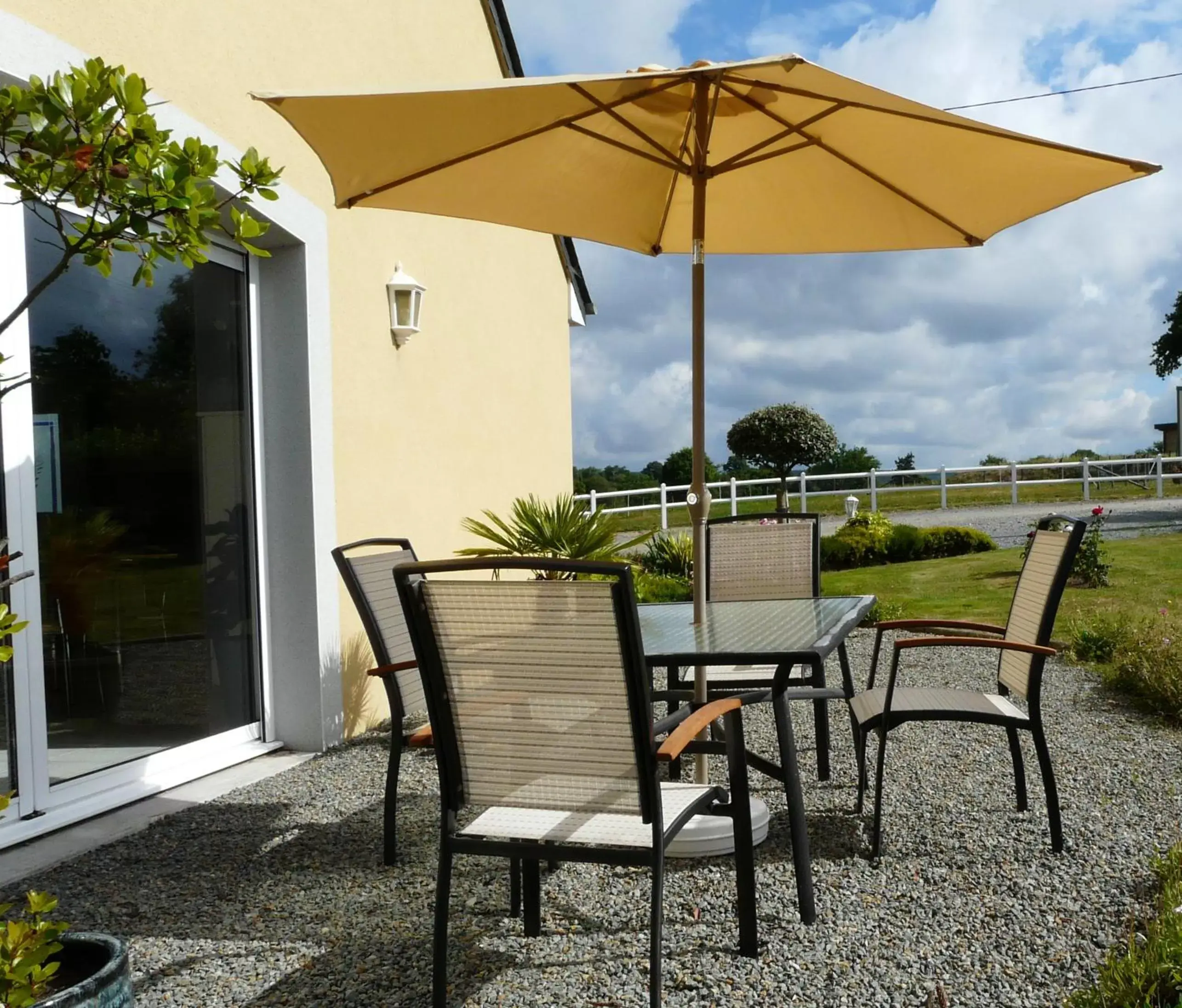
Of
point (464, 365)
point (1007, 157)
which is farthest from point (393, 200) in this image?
point (464, 365)

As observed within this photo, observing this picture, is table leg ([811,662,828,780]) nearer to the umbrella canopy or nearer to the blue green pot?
the umbrella canopy

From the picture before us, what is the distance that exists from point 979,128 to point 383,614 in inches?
102

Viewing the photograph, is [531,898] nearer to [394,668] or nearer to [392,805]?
[392,805]

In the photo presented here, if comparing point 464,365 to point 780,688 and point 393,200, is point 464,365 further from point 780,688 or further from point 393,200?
point 780,688

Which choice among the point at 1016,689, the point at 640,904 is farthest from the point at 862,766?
the point at 640,904

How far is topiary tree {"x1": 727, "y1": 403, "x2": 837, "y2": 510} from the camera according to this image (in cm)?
1864

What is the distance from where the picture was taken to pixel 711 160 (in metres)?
4.18

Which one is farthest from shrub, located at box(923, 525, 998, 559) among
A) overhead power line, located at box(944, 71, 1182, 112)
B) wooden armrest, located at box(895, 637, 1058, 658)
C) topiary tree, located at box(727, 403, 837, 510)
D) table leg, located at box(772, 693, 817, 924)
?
table leg, located at box(772, 693, 817, 924)

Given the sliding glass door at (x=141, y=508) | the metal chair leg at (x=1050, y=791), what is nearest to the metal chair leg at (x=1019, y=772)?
the metal chair leg at (x=1050, y=791)

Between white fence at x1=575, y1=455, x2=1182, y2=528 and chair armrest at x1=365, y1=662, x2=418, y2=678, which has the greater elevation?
white fence at x1=575, y1=455, x2=1182, y2=528

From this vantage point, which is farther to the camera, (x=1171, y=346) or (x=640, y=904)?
(x=1171, y=346)

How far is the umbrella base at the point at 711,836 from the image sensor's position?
301 centimetres

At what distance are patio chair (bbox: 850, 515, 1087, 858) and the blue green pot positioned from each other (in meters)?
2.24

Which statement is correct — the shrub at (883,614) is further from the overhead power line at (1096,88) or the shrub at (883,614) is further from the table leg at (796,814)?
the overhead power line at (1096,88)
